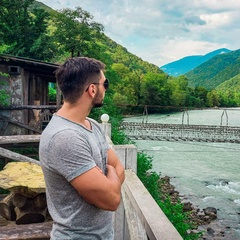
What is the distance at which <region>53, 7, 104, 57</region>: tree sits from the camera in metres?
19.1

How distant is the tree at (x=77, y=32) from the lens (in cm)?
1908

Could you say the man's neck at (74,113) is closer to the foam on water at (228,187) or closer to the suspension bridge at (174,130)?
the suspension bridge at (174,130)

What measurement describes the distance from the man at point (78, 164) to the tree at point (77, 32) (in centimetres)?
1797

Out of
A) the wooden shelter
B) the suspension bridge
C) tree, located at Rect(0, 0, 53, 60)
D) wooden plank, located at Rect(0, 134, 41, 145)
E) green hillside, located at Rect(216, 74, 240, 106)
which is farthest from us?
green hillside, located at Rect(216, 74, 240, 106)

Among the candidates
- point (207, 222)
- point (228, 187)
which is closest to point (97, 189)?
point (207, 222)

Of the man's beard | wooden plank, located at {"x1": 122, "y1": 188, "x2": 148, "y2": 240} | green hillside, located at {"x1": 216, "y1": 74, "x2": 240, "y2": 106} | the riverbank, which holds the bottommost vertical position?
the riverbank

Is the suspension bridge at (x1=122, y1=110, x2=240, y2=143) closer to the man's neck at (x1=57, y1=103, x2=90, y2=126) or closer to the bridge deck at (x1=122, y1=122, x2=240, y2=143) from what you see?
the bridge deck at (x1=122, y1=122, x2=240, y2=143)

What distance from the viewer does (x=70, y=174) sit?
95 cm

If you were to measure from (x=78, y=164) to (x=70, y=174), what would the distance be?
0.04m

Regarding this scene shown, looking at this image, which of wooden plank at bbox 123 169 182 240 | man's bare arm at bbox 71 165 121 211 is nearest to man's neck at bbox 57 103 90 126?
man's bare arm at bbox 71 165 121 211

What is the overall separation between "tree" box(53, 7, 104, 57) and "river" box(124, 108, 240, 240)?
637cm

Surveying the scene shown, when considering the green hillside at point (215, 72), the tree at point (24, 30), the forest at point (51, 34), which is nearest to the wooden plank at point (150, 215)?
the forest at point (51, 34)

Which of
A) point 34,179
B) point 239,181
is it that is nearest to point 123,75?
point 239,181

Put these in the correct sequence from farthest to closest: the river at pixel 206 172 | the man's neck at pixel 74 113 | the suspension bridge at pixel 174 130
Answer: the suspension bridge at pixel 174 130, the river at pixel 206 172, the man's neck at pixel 74 113
